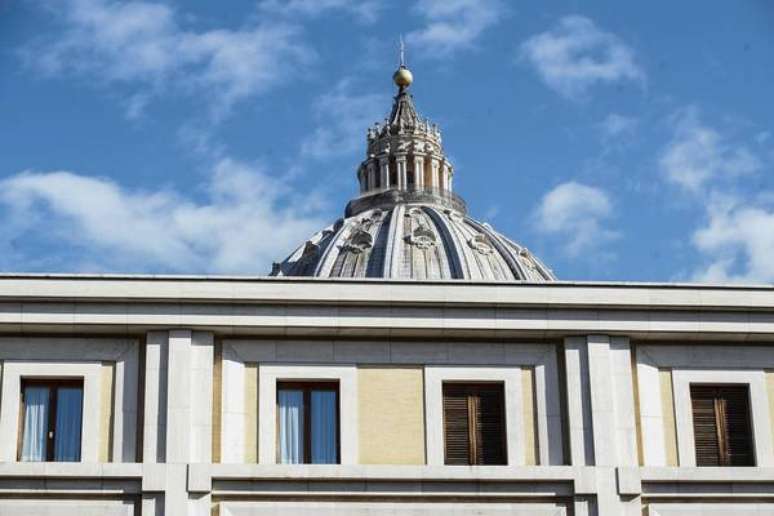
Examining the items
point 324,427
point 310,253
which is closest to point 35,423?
point 324,427

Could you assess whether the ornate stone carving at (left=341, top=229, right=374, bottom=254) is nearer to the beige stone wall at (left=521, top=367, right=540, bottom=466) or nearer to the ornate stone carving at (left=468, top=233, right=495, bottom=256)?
the ornate stone carving at (left=468, top=233, right=495, bottom=256)

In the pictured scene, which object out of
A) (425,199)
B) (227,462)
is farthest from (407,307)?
(425,199)

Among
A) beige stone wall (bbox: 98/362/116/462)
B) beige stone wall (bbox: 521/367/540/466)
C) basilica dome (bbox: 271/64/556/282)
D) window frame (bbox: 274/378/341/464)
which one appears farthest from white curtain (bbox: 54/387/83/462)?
basilica dome (bbox: 271/64/556/282)

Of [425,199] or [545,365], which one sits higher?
[425,199]

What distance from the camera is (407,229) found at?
122062 mm

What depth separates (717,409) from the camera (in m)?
24.5

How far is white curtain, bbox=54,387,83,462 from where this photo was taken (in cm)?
2336

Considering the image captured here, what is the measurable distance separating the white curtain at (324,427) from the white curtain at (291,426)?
19cm

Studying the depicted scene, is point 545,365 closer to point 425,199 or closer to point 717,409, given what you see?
point 717,409

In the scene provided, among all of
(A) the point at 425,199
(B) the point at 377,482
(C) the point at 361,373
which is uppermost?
(A) the point at 425,199

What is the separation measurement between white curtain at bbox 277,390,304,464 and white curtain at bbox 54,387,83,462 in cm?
285

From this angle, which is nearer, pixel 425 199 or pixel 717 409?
pixel 717 409

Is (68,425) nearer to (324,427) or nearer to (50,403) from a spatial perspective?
(50,403)

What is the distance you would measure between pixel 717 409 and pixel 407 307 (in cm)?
487
